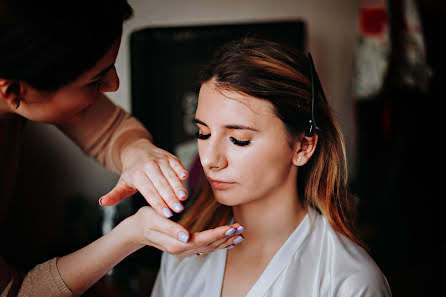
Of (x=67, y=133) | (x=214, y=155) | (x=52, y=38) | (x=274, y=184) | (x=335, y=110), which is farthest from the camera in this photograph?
(x=335, y=110)

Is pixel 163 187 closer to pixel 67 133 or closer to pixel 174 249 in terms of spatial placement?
pixel 174 249

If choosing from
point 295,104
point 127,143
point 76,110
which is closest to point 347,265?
point 295,104

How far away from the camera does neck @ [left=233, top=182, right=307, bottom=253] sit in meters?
1.19

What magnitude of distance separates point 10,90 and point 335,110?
6.37 ft

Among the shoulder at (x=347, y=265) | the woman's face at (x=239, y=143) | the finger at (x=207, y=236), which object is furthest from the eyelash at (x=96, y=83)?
the shoulder at (x=347, y=265)

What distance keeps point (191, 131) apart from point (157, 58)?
16.9 inches

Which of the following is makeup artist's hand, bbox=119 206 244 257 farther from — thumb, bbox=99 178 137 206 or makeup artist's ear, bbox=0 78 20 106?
makeup artist's ear, bbox=0 78 20 106

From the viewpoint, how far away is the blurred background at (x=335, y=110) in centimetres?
199

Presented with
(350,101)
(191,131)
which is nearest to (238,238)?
(191,131)

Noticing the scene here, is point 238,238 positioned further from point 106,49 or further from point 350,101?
point 350,101

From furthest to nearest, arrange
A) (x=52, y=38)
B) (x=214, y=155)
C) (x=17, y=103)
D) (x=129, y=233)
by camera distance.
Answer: (x=214, y=155)
(x=129, y=233)
(x=17, y=103)
(x=52, y=38)

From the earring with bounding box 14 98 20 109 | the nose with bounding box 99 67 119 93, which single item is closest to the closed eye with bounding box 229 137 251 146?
the nose with bounding box 99 67 119 93

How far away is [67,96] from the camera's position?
0.84 metres

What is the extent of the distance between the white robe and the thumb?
0.42 metres
